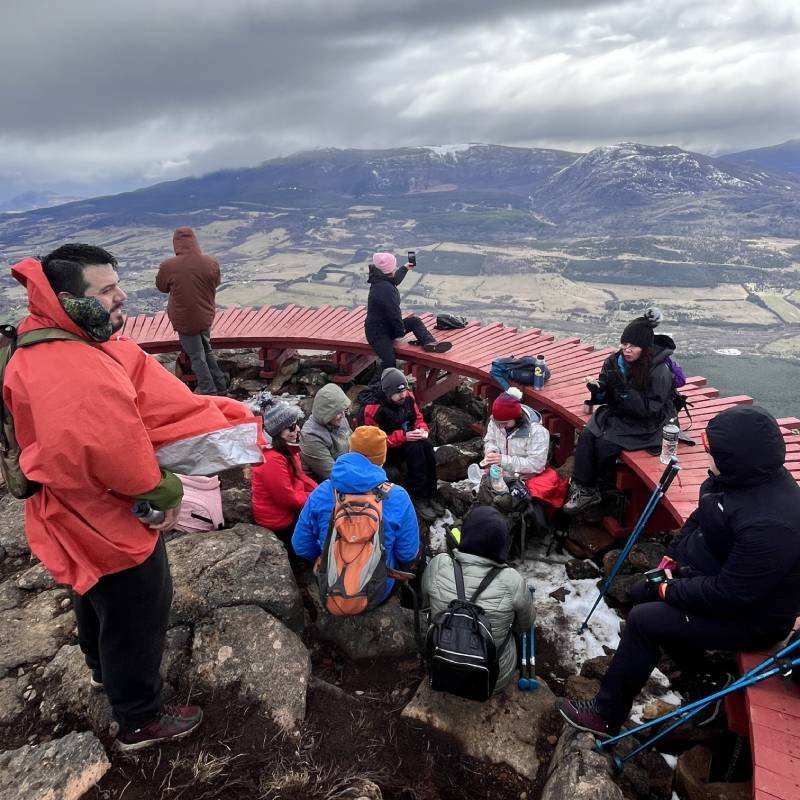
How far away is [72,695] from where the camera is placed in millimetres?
2820

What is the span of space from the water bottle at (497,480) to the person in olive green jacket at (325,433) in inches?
57.2

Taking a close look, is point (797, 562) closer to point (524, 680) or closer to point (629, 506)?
point (524, 680)

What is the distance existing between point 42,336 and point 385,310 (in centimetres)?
577

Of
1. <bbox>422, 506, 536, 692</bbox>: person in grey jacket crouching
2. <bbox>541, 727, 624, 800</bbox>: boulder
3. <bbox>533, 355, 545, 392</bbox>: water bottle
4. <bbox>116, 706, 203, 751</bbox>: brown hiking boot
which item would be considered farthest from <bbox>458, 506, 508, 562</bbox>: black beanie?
<bbox>533, 355, 545, 392</bbox>: water bottle

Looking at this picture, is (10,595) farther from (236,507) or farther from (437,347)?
(437,347)

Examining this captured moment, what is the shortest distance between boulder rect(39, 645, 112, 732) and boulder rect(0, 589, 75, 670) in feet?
0.74

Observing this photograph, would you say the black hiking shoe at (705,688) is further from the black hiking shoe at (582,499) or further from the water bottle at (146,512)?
the water bottle at (146,512)

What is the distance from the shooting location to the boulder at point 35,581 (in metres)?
3.81

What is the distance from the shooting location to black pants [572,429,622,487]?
15.6ft

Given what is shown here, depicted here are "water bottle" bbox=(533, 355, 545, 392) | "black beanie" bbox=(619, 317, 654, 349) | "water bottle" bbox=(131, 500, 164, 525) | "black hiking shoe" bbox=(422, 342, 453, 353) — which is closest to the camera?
"water bottle" bbox=(131, 500, 164, 525)

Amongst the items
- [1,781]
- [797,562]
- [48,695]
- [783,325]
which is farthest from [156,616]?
[783,325]

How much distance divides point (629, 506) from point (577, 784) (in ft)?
9.28

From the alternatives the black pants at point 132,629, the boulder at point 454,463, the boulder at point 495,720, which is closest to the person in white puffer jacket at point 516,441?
the boulder at point 454,463

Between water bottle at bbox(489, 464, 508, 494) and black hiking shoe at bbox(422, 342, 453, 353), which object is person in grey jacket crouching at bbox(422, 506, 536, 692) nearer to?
water bottle at bbox(489, 464, 508, 494)
